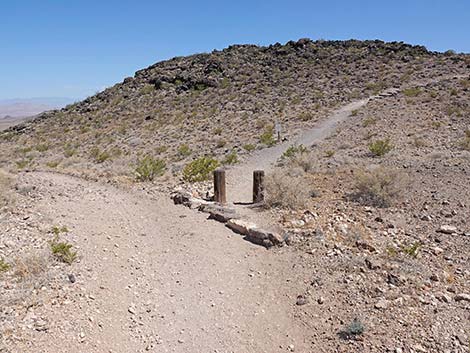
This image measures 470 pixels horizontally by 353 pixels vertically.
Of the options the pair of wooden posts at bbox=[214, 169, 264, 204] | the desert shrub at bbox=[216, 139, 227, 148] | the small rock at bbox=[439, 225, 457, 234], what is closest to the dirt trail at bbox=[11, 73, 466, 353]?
the pair of wooden posts at bbox=[214, 169, 264, 204]

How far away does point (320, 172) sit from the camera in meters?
13.0

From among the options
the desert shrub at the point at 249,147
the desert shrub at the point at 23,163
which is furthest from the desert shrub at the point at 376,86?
the desert shrub at the point at 23,163

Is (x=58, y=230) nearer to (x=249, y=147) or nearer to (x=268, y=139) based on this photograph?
(x=249, y=147)

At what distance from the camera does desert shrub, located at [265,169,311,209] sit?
9.35 m

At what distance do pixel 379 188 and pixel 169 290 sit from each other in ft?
19.4

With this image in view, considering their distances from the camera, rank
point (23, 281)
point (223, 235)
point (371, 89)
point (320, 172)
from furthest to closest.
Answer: point (371, 89), point (320, 172), point (223, 235), point (23, 281)

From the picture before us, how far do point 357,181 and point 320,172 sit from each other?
8.36ft

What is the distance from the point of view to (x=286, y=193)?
941 centimetres

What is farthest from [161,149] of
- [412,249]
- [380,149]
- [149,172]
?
[412,249]

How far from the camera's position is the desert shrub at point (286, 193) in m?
9.35

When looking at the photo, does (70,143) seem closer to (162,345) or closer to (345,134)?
(345,134)

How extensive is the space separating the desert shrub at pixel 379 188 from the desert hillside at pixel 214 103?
251 inches

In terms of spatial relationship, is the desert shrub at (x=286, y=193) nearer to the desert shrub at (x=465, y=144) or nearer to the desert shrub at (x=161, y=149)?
the desert shrub at (x=465, y=144)

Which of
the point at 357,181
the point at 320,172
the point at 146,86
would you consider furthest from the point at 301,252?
the point at 146,86
